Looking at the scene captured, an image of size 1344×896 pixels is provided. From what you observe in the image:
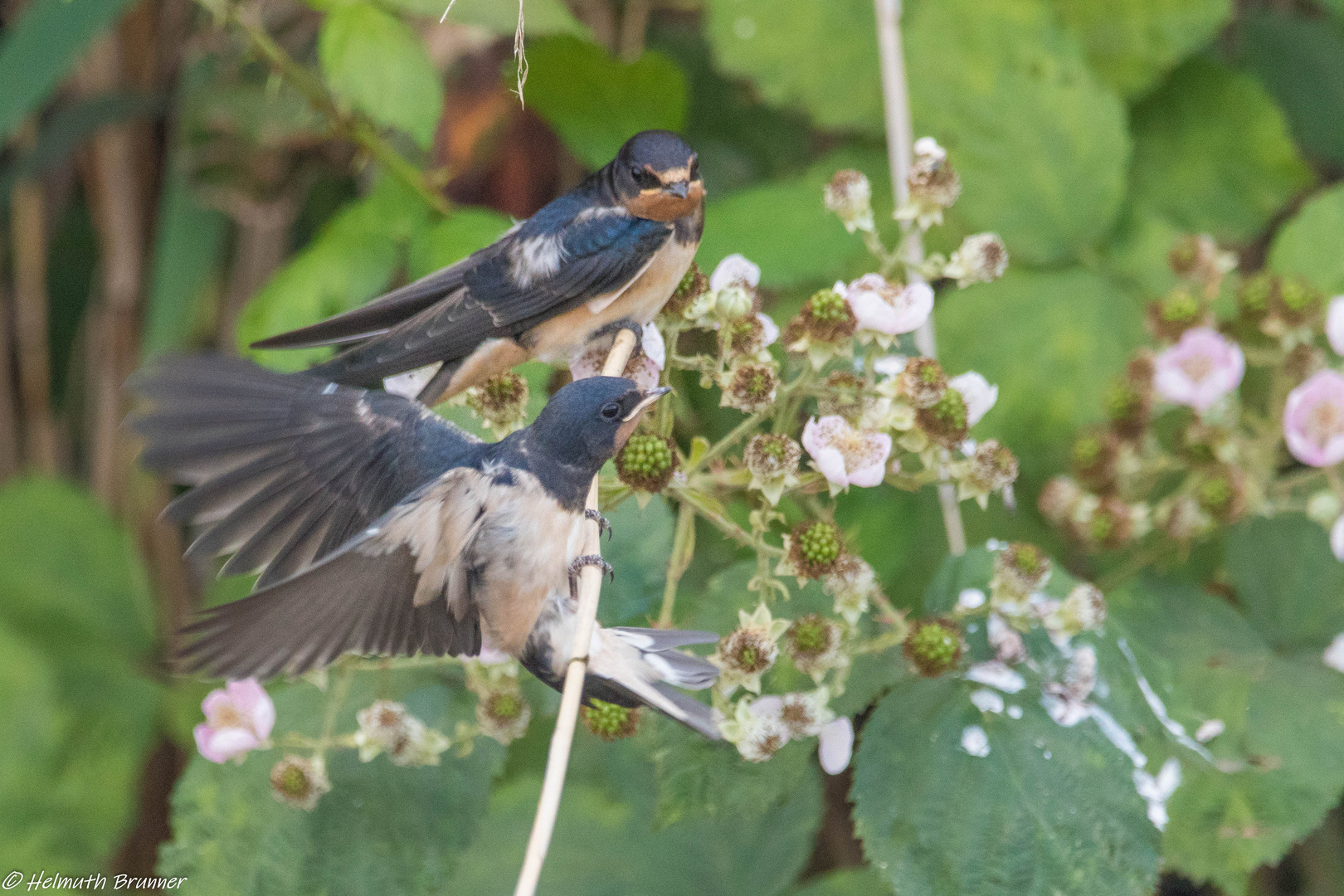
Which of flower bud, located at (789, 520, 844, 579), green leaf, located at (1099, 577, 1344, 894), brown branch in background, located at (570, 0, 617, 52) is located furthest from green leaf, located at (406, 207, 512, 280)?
green leaf, located at (1099, 577, 1344, 894)

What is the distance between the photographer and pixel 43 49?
5.98 feet

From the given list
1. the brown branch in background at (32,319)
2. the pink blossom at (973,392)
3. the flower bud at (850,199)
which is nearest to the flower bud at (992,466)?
the pink blossom at (973,392)

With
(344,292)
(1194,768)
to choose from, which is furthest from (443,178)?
(1194,768)

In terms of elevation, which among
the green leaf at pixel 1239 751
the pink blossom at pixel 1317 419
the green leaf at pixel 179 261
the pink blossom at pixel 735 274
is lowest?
the green leaf at pixel 179 261

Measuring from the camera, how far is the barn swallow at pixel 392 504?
2.56ft

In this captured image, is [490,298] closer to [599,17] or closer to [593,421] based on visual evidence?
[593,421]

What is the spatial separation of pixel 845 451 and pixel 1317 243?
1.06m

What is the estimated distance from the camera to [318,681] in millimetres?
1182

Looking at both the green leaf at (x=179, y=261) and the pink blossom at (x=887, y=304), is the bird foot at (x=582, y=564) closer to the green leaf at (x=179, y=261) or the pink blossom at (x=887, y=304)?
the pink blossom at (x=887, y=304)

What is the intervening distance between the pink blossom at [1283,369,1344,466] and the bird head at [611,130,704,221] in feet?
2.72

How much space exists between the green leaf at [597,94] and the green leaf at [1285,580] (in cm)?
102

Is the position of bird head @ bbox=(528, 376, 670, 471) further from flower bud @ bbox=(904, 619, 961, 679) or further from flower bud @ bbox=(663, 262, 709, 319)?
flower bud @ bbox=(904, 619, 961, 679)

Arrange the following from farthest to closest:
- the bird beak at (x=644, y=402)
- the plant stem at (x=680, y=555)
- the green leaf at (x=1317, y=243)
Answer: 1. the green leaf at (x=1317, y=243)
2. the plant stem at (x=680, y=555)
3. the bird beak at (x=644, y=402)

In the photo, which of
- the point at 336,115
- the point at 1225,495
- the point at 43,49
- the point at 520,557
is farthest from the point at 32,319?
the point at 1225,495
